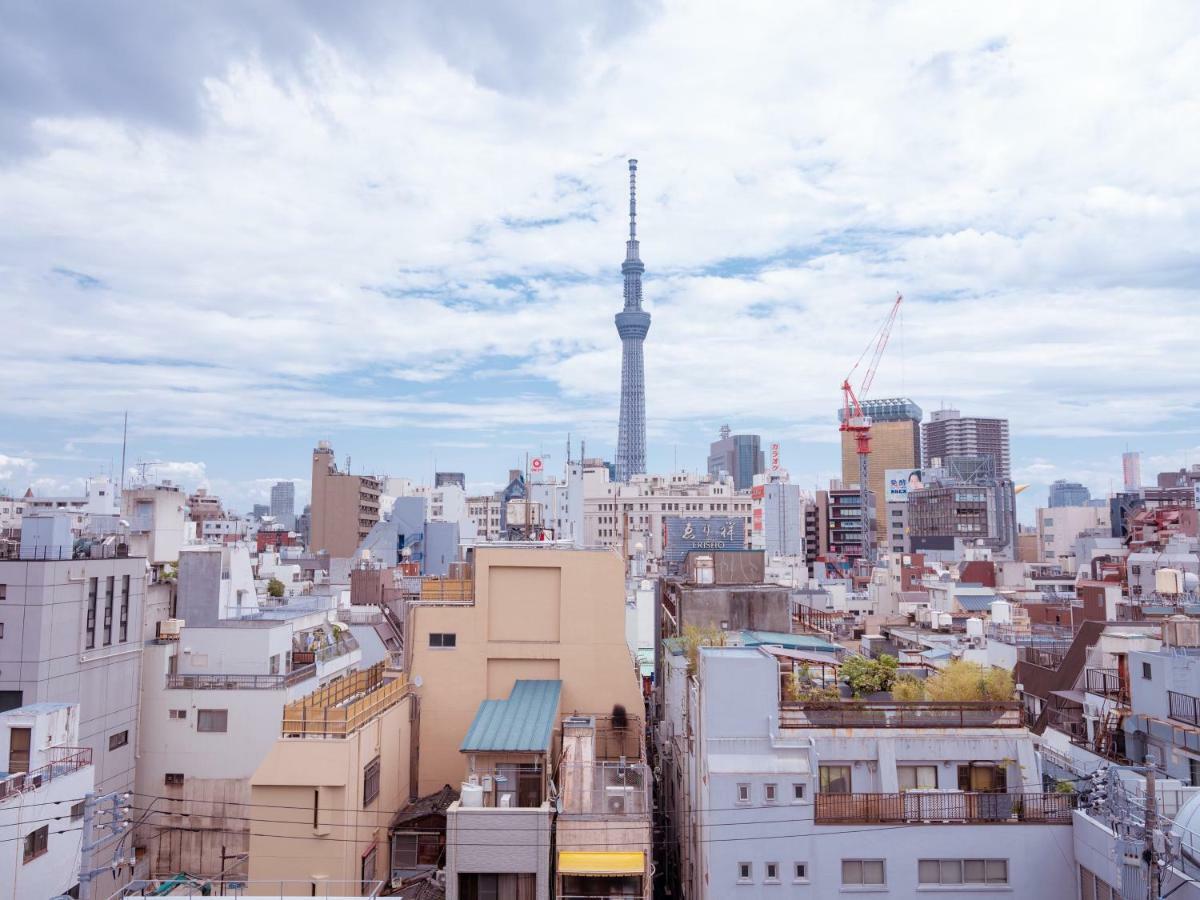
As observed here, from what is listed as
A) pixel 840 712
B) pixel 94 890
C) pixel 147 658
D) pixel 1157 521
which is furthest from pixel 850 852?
pixel 1157 521

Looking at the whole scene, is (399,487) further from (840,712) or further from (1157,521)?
(840,712)

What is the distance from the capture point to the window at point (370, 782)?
22250 mm

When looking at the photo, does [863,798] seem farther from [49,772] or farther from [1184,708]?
[49,772]

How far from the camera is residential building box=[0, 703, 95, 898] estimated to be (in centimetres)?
2070

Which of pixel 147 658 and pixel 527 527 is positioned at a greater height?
pixel 527 527

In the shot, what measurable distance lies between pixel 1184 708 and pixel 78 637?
3058 centimetres

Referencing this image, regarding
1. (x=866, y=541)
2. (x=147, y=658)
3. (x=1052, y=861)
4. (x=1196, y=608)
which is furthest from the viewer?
(x=866, y=541)

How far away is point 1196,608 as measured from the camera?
4159 cm

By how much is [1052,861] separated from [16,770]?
76.5 feet

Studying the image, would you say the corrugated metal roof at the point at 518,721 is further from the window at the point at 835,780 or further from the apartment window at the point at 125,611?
the apartment window at the point at 125,611

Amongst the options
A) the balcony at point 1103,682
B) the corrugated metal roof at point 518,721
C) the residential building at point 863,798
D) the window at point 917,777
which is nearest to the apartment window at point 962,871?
the residential building at point 863,798

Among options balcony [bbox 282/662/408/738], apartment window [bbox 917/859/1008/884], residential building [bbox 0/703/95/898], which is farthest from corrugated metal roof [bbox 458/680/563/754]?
residential building [bbox 0/703/95/898]

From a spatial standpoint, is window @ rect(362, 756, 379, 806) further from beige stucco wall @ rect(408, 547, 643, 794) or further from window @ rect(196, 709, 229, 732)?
window @ rect(196, 709, 229, 732)

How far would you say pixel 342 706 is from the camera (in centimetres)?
2241
